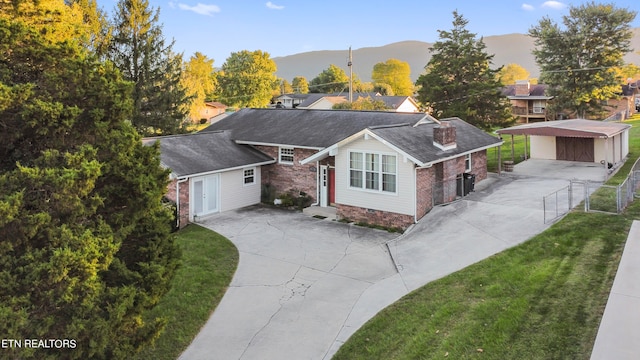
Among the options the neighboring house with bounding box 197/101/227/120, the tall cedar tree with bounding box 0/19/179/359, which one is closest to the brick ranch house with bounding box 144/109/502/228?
the tall cedar tree with bounding box 0/19/179/359

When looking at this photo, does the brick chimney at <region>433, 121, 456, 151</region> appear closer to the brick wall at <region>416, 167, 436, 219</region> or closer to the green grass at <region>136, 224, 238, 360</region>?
the brick wall at <region>416, 167, 436, 219</region>

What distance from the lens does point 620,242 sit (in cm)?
1266

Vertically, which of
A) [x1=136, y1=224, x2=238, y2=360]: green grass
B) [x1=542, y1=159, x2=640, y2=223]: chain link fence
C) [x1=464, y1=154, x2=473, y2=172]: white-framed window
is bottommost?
[x1=136, y1=224, x2=238, y2=360]: green grass

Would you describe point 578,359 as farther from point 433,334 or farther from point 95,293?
point 95,293

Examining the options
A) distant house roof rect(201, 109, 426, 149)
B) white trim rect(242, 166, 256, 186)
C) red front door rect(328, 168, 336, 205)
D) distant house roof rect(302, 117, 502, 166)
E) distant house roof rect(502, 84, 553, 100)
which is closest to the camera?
distant house roof rect(302, 117, 502, 166)

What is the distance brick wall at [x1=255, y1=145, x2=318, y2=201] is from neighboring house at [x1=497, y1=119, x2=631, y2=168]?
10.8 m

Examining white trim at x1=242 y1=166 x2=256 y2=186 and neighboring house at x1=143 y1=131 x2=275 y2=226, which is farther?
white trim at x1=242 y1=166 x2=256 y2=186

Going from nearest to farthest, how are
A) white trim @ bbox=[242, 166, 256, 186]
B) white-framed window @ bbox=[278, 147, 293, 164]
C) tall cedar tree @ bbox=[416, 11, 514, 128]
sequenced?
white trim @ bbox=[242, 166, 256, 186]
white-framed window @ bbox=[278, 147, 293, 164]
tall cedar tree @ bbox=[416, 11, 514, 128]

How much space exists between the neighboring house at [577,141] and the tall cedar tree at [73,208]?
20725 millimetres

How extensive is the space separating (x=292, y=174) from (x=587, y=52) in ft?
102

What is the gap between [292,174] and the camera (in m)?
22.4

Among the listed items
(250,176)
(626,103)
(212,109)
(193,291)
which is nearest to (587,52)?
(626,103)

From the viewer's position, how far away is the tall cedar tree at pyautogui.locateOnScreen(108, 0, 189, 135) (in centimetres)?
3375

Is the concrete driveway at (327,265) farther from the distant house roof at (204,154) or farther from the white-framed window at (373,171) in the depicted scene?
the distant house roof at (204,154)
